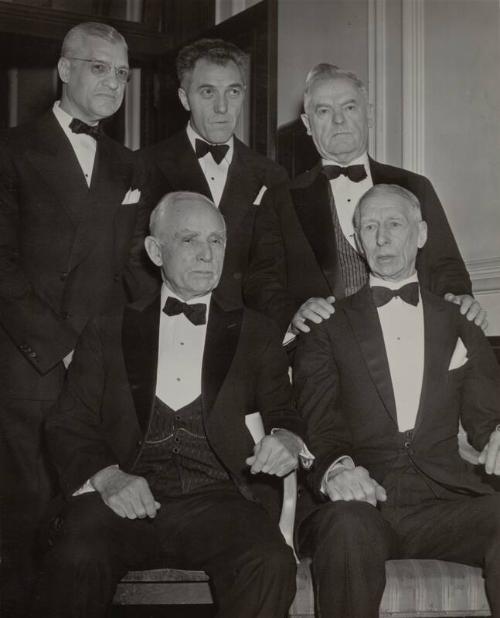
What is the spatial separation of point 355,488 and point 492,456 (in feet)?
1.41

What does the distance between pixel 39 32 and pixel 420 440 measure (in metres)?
4.25

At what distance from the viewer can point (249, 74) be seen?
4.97 m

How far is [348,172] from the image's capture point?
3361 mm

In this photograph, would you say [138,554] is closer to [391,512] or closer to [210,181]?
[391,512]

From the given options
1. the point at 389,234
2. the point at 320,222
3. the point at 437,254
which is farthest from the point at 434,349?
the point at 320,222

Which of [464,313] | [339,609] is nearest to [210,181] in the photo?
[464,313]

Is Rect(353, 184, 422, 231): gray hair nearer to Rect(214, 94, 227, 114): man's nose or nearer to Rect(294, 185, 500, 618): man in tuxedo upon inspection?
Rect(294, 185, 500, 618): man in tuxedo

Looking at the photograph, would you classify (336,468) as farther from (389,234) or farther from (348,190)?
(348,190)

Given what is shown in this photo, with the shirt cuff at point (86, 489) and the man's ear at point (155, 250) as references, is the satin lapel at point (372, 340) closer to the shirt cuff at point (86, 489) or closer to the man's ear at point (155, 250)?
the man's ear at point (155, 250)

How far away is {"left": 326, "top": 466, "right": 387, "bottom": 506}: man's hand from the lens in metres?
2.43

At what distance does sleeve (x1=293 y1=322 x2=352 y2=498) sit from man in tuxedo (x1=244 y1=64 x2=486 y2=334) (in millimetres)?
447

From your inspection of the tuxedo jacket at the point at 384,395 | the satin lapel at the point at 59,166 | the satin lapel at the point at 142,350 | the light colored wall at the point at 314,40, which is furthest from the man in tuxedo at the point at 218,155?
the light colored wall at the point at 314,40

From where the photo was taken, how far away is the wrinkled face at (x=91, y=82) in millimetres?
3350

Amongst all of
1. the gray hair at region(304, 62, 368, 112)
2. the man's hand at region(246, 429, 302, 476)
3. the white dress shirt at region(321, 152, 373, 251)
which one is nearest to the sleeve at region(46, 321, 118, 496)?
the man's hand at region(246, 429, 302, 476)
